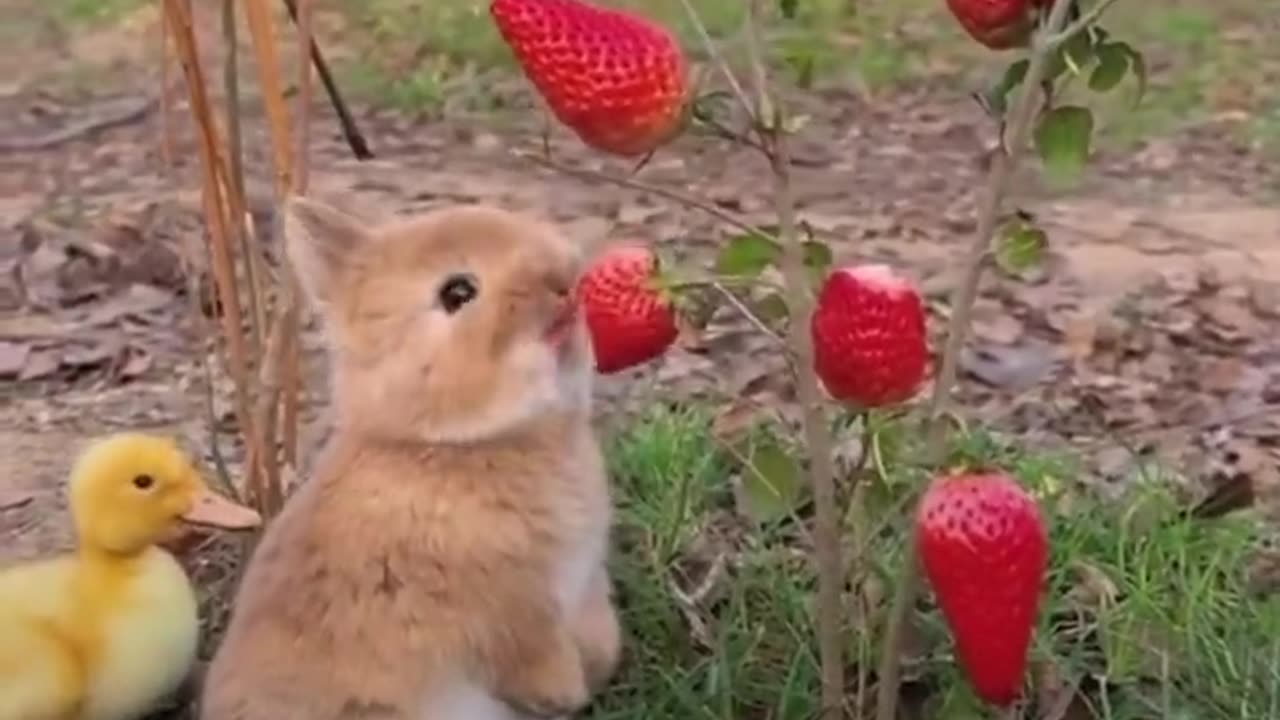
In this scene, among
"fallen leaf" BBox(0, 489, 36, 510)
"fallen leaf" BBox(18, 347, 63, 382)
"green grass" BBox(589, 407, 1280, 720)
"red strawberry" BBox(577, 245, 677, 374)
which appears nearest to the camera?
"red strawberry" BBox(577, 245, 677, 374)

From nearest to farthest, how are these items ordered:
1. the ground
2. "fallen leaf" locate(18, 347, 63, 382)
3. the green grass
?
the green grass < the ground < "fallen leaf" locate(18, 347, 63, 382)

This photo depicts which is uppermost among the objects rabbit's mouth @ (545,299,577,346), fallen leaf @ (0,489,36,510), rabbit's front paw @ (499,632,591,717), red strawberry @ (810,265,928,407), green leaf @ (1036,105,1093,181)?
green leaf @ (1036,105,1093,181)

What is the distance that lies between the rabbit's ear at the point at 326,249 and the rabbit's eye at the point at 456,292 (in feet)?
0.34

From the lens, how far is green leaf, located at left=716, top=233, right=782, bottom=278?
203 centimetres

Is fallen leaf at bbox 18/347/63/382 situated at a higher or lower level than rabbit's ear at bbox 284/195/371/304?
lower

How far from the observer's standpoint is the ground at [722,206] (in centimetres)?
327

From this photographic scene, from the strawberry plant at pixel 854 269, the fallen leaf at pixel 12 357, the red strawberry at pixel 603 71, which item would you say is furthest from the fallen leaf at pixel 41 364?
the red strawberry at pixel 603 71

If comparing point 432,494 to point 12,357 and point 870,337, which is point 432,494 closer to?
point 870,337

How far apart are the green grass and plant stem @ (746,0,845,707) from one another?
192mm

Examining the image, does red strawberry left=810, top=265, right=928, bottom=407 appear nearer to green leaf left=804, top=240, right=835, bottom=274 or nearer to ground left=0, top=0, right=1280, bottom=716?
green leaf left=804, top=240, right=835, bottom=274

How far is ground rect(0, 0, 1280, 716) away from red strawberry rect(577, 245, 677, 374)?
27cm

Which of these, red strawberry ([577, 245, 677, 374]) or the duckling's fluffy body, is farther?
the duckling's fluffy body

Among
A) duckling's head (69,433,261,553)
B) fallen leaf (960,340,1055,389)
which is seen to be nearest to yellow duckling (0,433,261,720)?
duckling's head (69,433,261,553)

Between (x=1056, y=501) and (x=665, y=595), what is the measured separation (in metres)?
0.45
